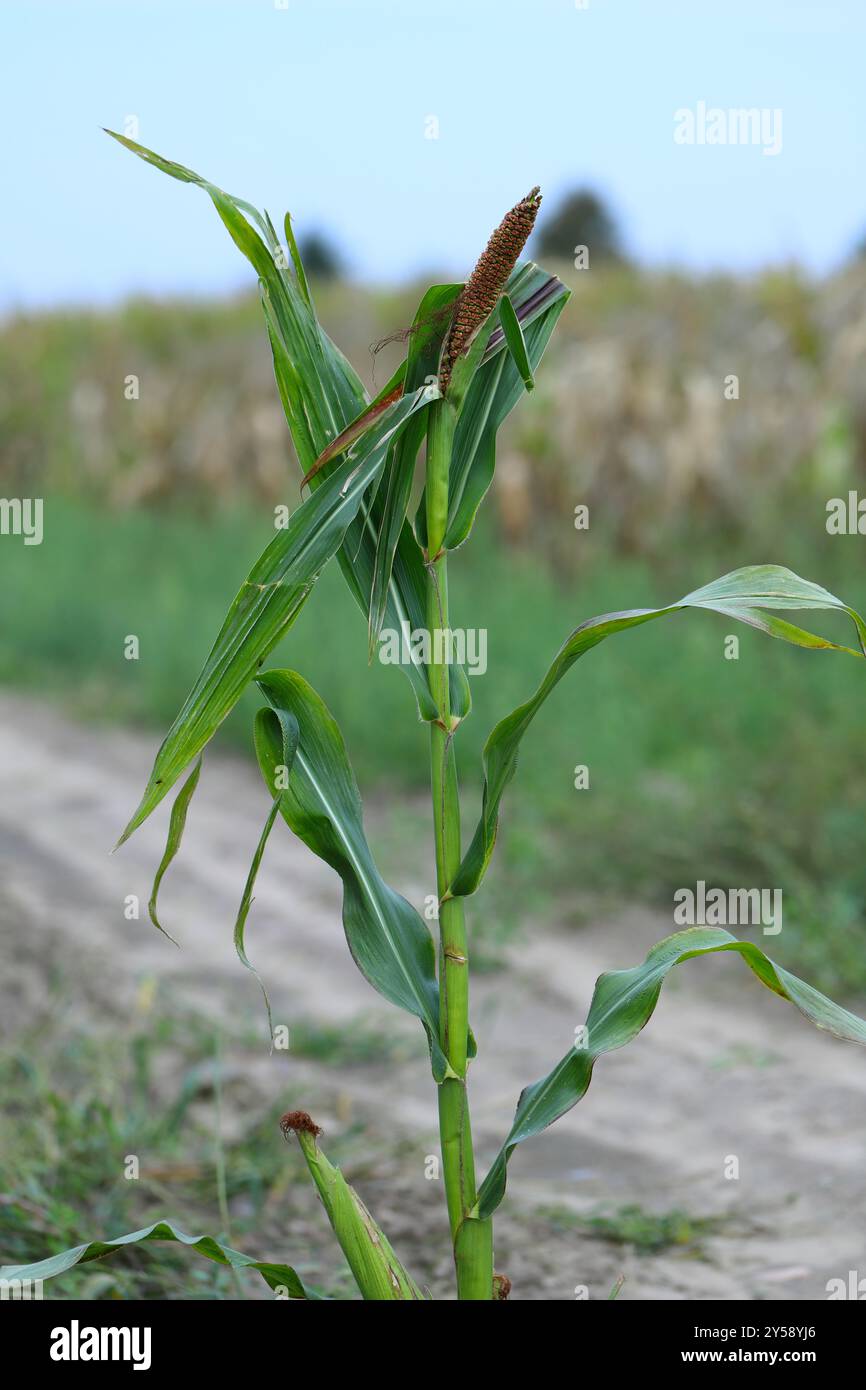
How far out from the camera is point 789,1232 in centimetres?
240

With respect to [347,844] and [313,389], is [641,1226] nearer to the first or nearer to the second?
[347,844]

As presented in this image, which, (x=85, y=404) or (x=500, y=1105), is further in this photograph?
(x=85, y=404)

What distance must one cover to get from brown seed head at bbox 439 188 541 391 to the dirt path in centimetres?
153

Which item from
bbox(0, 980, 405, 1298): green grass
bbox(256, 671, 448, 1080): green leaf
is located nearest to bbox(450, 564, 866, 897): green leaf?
bbox(256, 671, 448, 1080): green leaf

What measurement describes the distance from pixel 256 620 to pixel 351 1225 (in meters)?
0.67

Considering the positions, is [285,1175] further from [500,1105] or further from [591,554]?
[591,554]

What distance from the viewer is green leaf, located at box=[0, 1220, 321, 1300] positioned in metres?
1.46

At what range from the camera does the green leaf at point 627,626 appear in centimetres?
143

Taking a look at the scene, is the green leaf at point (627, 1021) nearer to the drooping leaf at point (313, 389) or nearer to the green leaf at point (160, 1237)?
the green leaf at point (160, 1237)

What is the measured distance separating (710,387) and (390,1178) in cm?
601

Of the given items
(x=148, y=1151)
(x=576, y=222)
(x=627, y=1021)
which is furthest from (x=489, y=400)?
(x=576, y=222)

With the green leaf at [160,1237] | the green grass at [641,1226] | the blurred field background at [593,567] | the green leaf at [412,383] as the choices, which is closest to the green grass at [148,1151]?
the green grass at [641,1226]

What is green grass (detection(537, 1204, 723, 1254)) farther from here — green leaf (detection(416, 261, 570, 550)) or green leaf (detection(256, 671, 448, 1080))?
green leaf (detection(416, 261, 570, 550))

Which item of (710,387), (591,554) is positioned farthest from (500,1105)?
(710,387)
